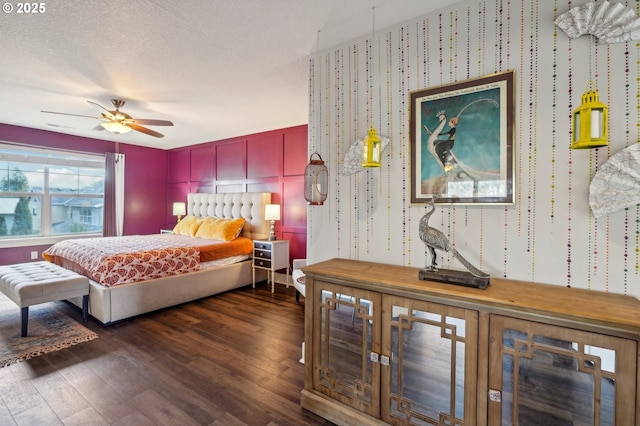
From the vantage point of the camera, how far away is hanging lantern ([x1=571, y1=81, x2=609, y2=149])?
3.96 feet

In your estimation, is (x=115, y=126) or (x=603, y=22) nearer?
(x=603, y=22)

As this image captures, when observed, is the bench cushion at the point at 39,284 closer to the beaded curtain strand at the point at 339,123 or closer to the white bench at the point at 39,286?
the white bench at the point at 39,286

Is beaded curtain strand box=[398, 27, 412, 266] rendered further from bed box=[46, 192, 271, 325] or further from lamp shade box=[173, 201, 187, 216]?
lamp shade box=[173, 201, 187, 216]

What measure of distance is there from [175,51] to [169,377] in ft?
8.45

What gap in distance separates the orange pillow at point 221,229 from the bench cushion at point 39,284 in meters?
1.77

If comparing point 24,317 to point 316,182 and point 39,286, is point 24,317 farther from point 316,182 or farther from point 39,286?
point 316,182

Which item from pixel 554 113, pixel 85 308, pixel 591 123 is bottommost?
pixel 85 308

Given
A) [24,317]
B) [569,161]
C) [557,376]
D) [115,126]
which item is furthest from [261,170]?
[557,376]

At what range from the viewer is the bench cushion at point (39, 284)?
274cm

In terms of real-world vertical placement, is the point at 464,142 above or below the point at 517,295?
A: above

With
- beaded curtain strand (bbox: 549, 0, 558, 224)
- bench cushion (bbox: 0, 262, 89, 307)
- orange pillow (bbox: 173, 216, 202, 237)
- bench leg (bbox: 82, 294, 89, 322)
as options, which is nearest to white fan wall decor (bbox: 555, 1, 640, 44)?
beaded curtain strand (bbox: 549, 0, 558, 224)

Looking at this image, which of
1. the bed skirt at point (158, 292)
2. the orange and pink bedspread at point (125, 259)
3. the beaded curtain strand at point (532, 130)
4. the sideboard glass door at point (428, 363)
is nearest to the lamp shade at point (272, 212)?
the bed skirt at point (158, 292)

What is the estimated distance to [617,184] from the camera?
1365 millimetres

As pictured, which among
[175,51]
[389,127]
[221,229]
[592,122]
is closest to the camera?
[592,122]
